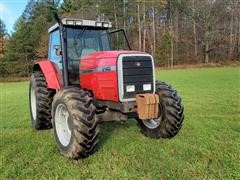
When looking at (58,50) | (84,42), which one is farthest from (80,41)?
(58,50)

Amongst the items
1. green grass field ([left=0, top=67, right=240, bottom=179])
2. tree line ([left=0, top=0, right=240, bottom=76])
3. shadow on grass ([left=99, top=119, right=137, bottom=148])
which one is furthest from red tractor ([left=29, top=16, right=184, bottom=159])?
tree line ([left=0, top=0, right=240, bottom=76])

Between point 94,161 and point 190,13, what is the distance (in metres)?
51.1

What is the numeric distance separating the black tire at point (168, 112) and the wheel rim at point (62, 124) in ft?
5.52

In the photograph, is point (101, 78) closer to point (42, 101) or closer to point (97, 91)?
point (97, 91)

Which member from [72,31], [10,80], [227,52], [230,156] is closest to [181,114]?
[230,156]

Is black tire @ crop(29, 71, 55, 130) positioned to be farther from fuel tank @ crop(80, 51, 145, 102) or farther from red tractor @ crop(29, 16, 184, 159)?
fuel tank @ crop(80, 51, 145, 102)

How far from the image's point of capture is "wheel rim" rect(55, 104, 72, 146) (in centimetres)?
580

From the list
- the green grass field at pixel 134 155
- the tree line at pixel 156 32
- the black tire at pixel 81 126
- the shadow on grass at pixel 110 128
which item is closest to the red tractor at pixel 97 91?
the black tire at pixel 81 126

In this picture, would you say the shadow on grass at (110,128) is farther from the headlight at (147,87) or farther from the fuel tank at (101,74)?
the headlight at (147,87)

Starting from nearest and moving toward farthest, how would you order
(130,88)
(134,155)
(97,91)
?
1. (134,155)
2. (130,88)
3. (97,91)

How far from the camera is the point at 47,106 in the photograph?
7.16m

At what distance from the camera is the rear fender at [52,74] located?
661 centimetres

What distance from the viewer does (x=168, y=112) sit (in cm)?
588

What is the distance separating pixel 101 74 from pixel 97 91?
0.34m
